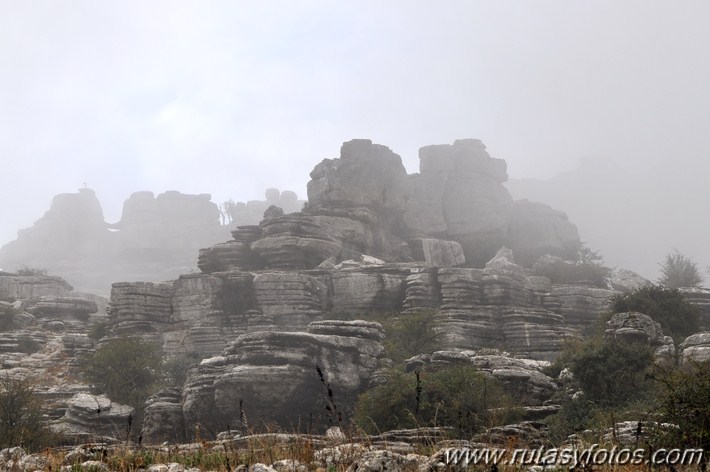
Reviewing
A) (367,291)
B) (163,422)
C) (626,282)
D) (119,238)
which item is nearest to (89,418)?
(163,422)

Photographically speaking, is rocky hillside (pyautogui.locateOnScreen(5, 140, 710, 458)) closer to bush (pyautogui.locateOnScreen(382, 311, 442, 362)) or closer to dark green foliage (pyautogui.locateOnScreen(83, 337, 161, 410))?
bush (pyautogui.locateOnScreen(382, 311, 442, 362))

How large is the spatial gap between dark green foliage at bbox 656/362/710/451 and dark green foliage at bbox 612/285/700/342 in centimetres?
2258

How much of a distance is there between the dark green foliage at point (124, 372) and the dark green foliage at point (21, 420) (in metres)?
7.00

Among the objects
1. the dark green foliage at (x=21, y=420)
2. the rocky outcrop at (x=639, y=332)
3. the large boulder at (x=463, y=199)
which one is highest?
the large boulder at (x=463, y=199)

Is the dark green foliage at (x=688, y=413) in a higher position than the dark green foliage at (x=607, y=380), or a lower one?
higher

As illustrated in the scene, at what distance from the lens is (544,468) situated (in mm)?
8172

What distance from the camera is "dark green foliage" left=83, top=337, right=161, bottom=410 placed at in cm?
3475

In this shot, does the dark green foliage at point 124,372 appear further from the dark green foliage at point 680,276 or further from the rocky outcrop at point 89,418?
the dark green foliage at point 680,276

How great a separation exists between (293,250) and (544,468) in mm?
44012

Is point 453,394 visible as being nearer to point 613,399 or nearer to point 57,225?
point 613,399

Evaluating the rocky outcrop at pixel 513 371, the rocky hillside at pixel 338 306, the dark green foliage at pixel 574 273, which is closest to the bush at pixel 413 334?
the rocky hillside at pixel 338 306

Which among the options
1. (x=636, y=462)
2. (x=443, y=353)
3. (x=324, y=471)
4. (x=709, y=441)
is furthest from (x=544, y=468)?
(x=443, y=353)

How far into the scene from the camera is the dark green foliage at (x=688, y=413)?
33.8ft

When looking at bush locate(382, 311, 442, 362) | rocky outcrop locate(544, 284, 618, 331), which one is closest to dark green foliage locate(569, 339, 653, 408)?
bush locate(382, 311, 442, 362)
